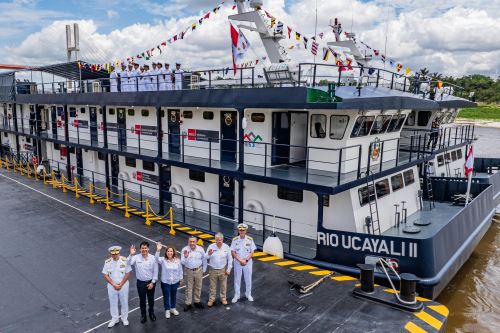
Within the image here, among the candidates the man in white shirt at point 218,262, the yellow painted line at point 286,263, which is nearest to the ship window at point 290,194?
the yellow painted line at point 286,263

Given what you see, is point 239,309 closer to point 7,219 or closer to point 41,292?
point 41,292

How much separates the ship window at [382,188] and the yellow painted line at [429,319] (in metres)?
4.24

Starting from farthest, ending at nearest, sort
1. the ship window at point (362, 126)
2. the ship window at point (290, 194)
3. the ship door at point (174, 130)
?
the ship door at point (174, 130), the ship window at point (290, 194), the ship window at point (362, 126)

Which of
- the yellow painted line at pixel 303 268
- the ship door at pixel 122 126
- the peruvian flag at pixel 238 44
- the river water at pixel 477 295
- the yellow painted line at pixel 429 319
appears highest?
the peruvian flag at pixel 238 44

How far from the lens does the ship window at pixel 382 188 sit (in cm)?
1142

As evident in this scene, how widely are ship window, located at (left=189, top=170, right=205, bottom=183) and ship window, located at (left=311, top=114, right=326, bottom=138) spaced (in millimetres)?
4297

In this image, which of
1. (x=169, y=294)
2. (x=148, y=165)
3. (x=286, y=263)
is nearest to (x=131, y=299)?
(x=169, y=294)

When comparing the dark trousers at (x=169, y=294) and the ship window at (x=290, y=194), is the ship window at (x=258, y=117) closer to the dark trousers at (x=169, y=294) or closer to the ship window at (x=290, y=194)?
the ship window at (x=290, y=194)

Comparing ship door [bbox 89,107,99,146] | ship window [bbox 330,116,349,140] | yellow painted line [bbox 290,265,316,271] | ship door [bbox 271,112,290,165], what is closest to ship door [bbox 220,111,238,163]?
ship door [bbox 271,112,290,165]

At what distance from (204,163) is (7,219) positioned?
742cm

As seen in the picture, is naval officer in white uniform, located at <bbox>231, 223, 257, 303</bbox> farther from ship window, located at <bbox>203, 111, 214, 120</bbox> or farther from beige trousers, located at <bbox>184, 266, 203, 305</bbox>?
ship window, located at <bbox>203, 111, 214, 120</bbox>

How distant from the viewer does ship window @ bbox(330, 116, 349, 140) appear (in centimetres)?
1032

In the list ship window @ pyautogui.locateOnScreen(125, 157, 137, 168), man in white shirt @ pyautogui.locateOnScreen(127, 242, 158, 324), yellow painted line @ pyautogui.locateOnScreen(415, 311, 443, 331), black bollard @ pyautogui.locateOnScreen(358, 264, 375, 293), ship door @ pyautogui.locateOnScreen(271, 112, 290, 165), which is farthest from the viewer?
ship window @ pyautogui.locateOnScreen(125, 157, 137, 168)

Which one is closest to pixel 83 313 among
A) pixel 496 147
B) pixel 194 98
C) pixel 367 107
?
pixel 194 98
